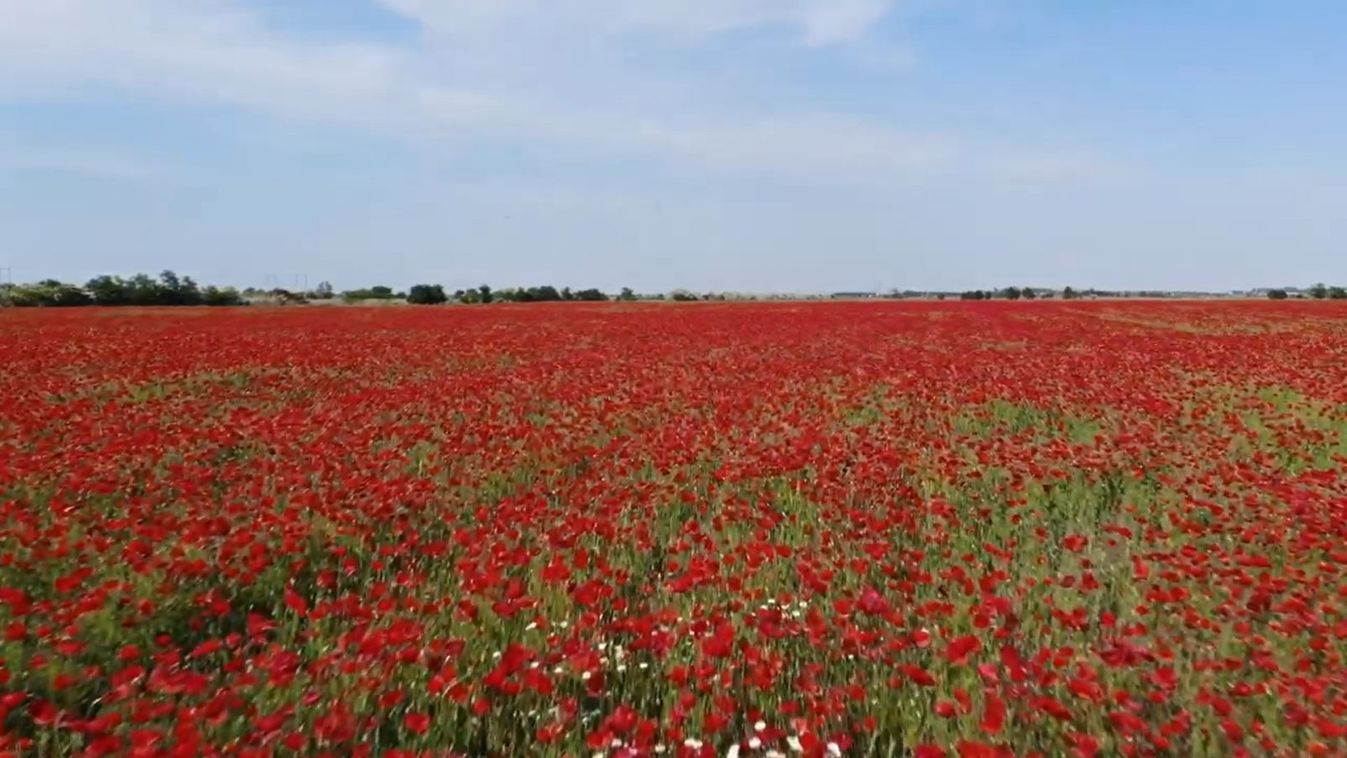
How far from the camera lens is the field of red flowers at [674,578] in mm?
3137

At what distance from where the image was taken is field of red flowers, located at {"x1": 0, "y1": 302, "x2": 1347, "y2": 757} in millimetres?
3137

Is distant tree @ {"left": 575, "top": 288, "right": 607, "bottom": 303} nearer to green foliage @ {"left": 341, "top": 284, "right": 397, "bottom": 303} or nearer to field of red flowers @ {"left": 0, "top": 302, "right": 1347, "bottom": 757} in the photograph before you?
green foliage @ {"left": 341, "top": 284, "right": 397, "bottom": 303}

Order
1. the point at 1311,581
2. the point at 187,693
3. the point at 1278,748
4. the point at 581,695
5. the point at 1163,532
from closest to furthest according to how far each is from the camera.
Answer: the point at 1278,748, the point at 187,693, the point at 581,695, the point at 1311,581, the point at 1163,532

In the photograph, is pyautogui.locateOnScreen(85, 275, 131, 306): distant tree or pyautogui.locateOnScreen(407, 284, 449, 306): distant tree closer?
pyautogui.locateOnScreen(85, 275, 131, 306): distant tree

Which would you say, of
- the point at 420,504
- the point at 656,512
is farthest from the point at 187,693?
the point at 656,512

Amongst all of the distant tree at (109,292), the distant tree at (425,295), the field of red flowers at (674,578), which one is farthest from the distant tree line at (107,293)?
the field of red flowers at (674,578)

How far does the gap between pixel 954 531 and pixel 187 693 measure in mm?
4668

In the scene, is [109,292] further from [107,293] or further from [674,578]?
[674,578]

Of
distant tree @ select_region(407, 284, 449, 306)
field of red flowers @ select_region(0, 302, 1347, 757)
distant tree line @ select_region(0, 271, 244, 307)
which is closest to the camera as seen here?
field of red flowers @ select_region(0, 302, 1347, 757)

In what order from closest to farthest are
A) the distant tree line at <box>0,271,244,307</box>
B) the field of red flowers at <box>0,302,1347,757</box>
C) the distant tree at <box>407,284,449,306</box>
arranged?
the field of red flowers at <box>0,302,1347,757</box> → the distant tree line at <box>0,271,244,307</box> → the distant tree at <box>407,284,449,306</box>

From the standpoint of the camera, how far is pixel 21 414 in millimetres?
10023

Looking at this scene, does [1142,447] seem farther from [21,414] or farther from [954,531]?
[21,414]

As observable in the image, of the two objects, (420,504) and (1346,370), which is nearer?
(420,504)

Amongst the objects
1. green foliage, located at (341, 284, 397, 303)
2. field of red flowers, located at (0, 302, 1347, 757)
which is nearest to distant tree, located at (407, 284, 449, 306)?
green foliage, located at (341, 284, 397, 303)
